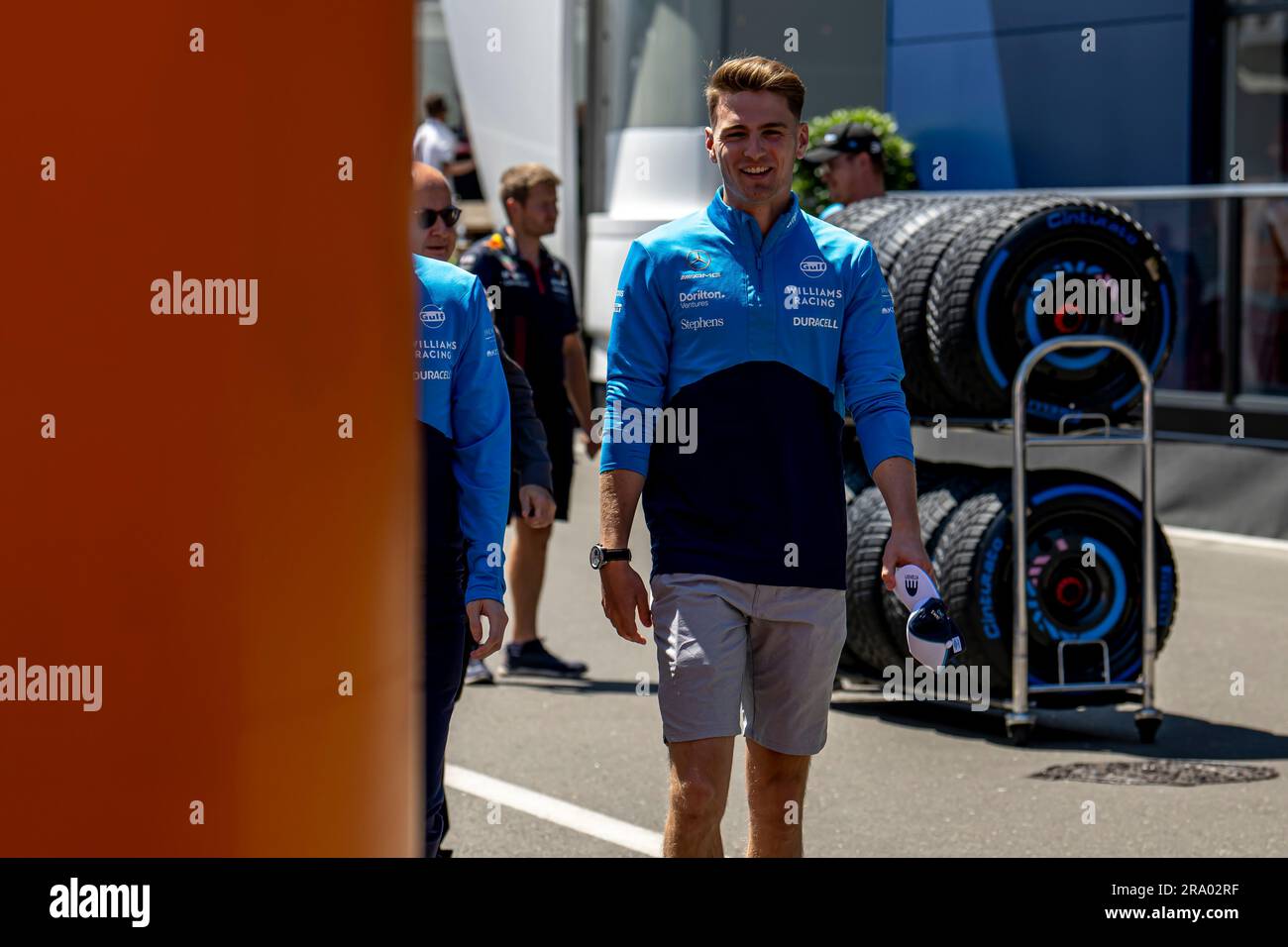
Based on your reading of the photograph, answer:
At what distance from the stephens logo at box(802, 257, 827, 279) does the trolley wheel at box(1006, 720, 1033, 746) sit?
3.22 meters

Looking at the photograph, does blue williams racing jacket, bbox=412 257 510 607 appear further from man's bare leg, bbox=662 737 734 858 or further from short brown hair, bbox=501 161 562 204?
short brown hair, bbox=501 161 562 204

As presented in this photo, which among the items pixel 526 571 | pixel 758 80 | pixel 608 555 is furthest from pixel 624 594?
pixel 526 571

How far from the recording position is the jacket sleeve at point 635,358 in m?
4.10

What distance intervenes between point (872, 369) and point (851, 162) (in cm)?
434

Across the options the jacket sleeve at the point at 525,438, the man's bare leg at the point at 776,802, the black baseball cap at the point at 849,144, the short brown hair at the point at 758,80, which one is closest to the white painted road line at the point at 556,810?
the jacket sleeve at the point at 525,438

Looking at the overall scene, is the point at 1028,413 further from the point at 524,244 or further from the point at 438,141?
the point at 438,141

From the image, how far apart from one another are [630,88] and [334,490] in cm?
1546

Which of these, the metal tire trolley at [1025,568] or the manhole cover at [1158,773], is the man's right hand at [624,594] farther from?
the metal tire trolley at [1025,568]

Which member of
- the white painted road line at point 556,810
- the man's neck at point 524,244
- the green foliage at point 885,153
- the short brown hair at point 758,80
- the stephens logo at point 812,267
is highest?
the green foliage at point 885,153

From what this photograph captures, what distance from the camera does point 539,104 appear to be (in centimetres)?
1722

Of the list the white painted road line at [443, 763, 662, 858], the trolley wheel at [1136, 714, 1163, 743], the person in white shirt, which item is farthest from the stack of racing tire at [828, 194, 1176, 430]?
the person in white shirt

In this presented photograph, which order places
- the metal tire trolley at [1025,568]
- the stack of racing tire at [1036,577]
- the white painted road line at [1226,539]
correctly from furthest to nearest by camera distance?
the white painted road line at [1226,539] < the stack of racing tire at [1036,577] < the metal tire trolley at [1025,568]

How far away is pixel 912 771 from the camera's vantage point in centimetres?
666
